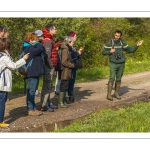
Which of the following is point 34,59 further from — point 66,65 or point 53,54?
point 66,65

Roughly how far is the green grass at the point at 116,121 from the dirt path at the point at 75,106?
0.46 metres

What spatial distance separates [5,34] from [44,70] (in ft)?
4.06

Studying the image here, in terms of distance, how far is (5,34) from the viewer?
6.80m

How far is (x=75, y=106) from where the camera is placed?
345 inches

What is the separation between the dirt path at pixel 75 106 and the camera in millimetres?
6930

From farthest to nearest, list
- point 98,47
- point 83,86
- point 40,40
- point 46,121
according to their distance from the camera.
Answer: point 98,47 → point 83,86 → point 40,40 → point 46,121

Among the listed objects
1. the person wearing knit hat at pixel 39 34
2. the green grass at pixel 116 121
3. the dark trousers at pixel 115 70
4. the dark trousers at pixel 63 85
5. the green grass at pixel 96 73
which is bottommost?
the green grass at pixel 96 73

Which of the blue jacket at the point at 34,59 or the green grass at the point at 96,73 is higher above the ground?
the blue jacket at the point at 34,59

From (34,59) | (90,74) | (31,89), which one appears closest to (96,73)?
(90,74)

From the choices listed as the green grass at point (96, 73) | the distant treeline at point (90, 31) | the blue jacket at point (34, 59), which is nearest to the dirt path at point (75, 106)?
the blue jacket at point (34, 59)

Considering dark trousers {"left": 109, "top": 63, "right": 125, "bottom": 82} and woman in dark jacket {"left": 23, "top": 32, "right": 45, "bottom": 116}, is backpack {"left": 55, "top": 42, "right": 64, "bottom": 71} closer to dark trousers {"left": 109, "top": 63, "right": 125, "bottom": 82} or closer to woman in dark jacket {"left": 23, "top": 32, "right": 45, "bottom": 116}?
woman in dark jacket {"left": 23, "top": 32, "right": 45, "bottom": 116}

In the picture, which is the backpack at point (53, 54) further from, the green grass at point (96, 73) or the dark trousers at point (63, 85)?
the green grass at point (96, 73)
